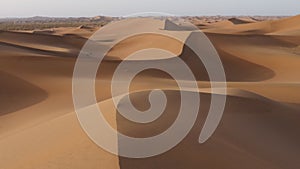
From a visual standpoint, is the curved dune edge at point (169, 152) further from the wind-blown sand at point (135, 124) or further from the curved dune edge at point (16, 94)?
the curved dune edge at point (16, 94)

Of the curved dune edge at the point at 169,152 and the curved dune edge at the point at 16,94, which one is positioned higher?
the curved dune edge at the point at 169,152

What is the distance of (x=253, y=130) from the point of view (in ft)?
21.9

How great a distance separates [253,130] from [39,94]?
6.24 metres

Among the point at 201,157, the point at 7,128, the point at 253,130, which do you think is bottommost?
the point at 7,128

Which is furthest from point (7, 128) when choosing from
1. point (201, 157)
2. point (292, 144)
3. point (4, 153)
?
point (292, 144)

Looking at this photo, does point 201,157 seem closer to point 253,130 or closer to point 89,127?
point 89,127

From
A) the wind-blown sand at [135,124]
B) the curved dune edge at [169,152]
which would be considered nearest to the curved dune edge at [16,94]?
the wind-blown sand at [135,124]

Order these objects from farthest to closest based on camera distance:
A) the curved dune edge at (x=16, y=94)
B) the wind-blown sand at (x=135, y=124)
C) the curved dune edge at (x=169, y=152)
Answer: the curved dune edge at (x=16, y=94)
the wind-blown sand at (x=135, y=124)
the curved dune edge at (x=169, y=152)

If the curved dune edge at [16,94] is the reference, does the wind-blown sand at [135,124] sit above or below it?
above

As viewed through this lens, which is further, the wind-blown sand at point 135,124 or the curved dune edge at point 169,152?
the wind-blown sand at point 135,124

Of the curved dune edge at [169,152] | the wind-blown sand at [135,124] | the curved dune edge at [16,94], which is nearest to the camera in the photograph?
the curved dune edge at [169,152]

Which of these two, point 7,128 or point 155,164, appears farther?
point 7,128

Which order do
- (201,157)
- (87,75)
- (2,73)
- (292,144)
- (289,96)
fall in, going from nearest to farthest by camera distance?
(201,157), (292,144), (289,96), (2,73), (87,75)

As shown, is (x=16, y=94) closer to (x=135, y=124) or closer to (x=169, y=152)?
(x=135, y=124)
